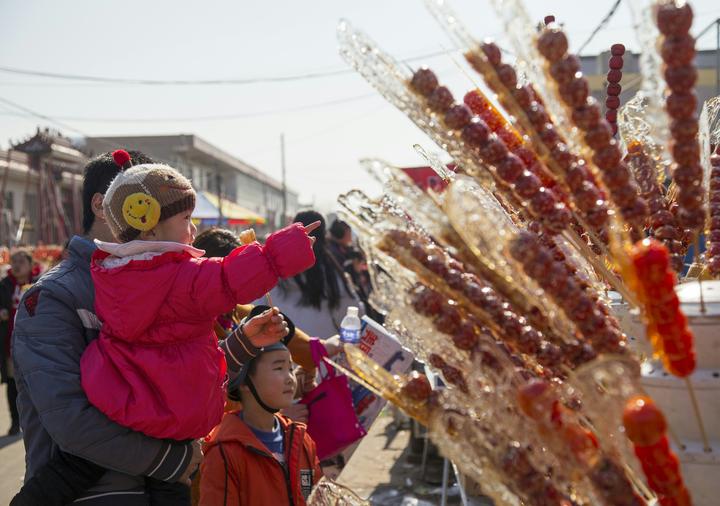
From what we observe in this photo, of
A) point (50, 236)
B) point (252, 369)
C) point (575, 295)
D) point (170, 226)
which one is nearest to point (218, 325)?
point (252, 369)

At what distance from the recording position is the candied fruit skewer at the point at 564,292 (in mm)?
979

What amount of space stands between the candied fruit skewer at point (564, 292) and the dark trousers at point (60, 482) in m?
1.72

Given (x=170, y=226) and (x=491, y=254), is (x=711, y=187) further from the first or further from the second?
(x=170, y=226)

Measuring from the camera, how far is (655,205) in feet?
Result: 4.31

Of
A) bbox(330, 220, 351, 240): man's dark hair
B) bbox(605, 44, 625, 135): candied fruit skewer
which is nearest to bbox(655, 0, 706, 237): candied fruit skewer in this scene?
bbox(605, 44, 625, 135): candied fruit skewer

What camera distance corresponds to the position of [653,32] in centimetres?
102

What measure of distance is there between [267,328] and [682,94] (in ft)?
6.40

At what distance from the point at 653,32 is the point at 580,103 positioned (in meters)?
0.14

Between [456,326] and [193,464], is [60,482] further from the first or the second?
[456,326]

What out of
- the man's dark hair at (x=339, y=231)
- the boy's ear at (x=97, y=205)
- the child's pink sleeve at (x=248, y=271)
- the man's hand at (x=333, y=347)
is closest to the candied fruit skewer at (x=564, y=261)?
the child's pink sleeve at (x=248, y=271)

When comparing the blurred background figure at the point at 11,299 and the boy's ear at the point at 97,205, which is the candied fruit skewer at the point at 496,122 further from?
the blurred background figure at the point at 11,299

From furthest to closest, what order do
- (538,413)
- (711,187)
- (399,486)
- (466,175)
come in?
(399,486)
(711,187)
(466,175)
(538,413)

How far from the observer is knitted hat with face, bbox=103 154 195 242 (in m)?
2.15

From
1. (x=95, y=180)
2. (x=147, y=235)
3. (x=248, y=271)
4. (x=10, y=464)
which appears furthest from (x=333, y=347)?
(x=10, y=464)
